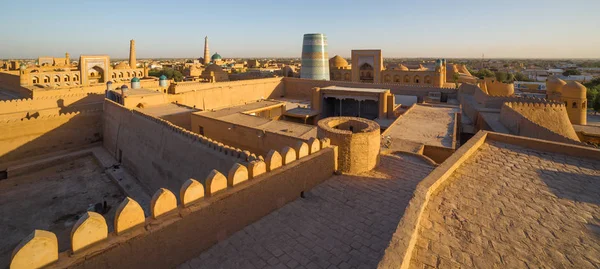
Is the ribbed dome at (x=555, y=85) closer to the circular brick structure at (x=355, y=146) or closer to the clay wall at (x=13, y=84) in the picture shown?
the circular brick structure at (x=355, y=146)

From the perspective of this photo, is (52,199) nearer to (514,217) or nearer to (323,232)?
(323,232)

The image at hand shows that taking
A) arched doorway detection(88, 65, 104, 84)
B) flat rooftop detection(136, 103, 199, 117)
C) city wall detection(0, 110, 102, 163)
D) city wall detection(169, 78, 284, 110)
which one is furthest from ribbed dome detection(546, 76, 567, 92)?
arched doorway detection(88, 65, 104, 84)

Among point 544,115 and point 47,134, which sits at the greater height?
point 544,115

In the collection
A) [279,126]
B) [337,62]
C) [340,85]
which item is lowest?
[279,126]

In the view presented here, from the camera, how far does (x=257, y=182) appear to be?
476cm

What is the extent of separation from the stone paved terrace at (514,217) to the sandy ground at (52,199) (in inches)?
290

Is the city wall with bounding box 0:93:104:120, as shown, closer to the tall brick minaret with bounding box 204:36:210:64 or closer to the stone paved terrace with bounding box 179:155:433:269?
the stone paved terrace with bounding box 179:155:433:269

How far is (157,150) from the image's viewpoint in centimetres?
1082

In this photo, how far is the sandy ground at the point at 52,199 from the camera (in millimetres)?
8773

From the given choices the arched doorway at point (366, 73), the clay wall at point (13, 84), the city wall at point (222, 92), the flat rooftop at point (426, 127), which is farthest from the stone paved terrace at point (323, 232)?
the arched doorway at point (366, 73)

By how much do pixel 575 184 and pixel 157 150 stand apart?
10710mm

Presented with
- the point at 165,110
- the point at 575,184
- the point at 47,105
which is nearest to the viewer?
the point at 575,184

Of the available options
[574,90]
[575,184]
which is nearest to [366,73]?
[574,90]

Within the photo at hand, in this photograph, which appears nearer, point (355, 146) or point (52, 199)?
point (355, 146)
